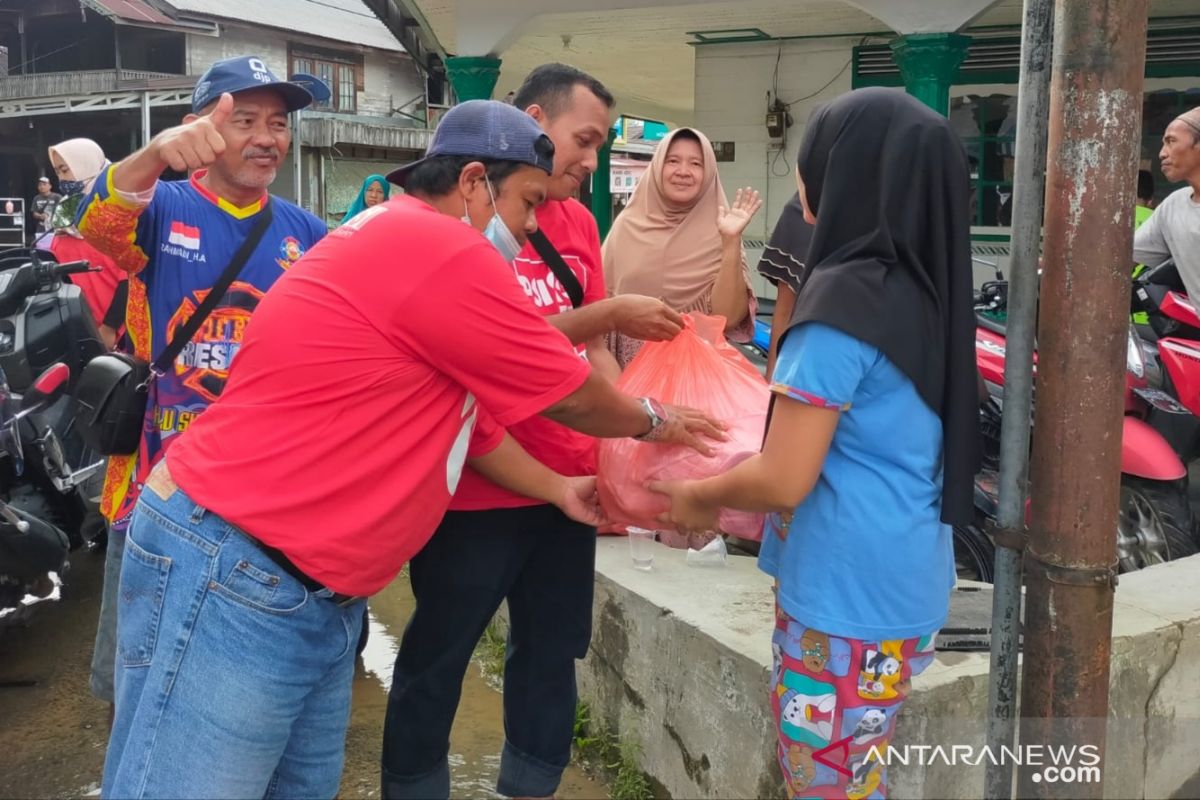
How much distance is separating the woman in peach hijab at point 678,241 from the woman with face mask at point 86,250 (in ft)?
5.74

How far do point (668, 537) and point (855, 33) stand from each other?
7690mm

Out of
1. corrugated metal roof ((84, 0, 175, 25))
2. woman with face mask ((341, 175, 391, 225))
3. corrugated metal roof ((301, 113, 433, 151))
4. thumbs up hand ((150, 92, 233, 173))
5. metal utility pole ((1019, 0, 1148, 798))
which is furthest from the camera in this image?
corrugated metal roof ((84, 0, 175, 25))

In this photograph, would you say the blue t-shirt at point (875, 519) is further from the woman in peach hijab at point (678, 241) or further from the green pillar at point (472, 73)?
A: the green pillar at point (472, 73)

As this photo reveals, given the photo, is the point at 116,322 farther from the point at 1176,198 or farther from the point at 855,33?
the point at 855,33

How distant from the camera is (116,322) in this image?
354 cm

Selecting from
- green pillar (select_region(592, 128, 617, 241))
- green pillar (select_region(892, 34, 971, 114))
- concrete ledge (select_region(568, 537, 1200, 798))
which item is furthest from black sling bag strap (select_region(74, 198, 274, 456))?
green pillar (select_region(592, 128, 617, 241))

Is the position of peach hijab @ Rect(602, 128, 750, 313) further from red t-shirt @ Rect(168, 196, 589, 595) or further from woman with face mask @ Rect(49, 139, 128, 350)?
red t-shirt @ Rect(168, 196, 589, 595)

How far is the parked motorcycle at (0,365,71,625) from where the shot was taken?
11.6 ft

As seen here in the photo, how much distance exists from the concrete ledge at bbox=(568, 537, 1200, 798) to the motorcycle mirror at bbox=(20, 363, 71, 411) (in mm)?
2404

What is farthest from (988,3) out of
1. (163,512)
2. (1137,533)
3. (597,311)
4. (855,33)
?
(163,512)

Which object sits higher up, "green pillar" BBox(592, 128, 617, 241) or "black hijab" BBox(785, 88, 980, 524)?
"green pillar" BBox(592, 128, 617, 241)

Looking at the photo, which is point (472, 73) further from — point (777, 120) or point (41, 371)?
point (41, 371)

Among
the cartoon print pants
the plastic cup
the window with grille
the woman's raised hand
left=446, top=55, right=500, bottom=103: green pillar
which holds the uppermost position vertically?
the window with grille

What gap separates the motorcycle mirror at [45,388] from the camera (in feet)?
13.4
